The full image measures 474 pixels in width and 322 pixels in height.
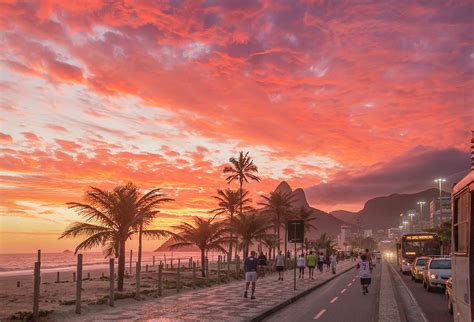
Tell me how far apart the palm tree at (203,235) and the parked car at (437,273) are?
18.2 meters

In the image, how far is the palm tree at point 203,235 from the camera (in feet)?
126

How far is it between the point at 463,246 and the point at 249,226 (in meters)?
38.4

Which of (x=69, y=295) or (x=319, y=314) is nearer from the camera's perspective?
(x=319, y=314)

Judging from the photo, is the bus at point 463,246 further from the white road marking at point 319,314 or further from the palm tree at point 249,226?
the palm tree at point 249,226

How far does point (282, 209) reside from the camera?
66438 mm

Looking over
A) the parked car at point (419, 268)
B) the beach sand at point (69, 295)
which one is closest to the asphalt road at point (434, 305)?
the parked car at point (419, 268)

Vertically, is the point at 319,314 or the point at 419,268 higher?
the point at 419,268

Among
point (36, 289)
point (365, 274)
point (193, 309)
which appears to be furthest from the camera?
point (365, 274)

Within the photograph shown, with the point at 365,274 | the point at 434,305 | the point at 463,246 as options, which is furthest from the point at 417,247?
the point at 463,246

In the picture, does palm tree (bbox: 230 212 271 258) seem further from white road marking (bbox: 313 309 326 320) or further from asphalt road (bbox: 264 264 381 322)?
white road marking (bbox: 313 309 326 320)

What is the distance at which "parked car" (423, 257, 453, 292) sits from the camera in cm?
2222

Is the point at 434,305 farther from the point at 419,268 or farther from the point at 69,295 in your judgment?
the point at 69,295

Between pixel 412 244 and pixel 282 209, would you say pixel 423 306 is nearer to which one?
pixel 412 244

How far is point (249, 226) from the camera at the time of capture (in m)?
45.8
